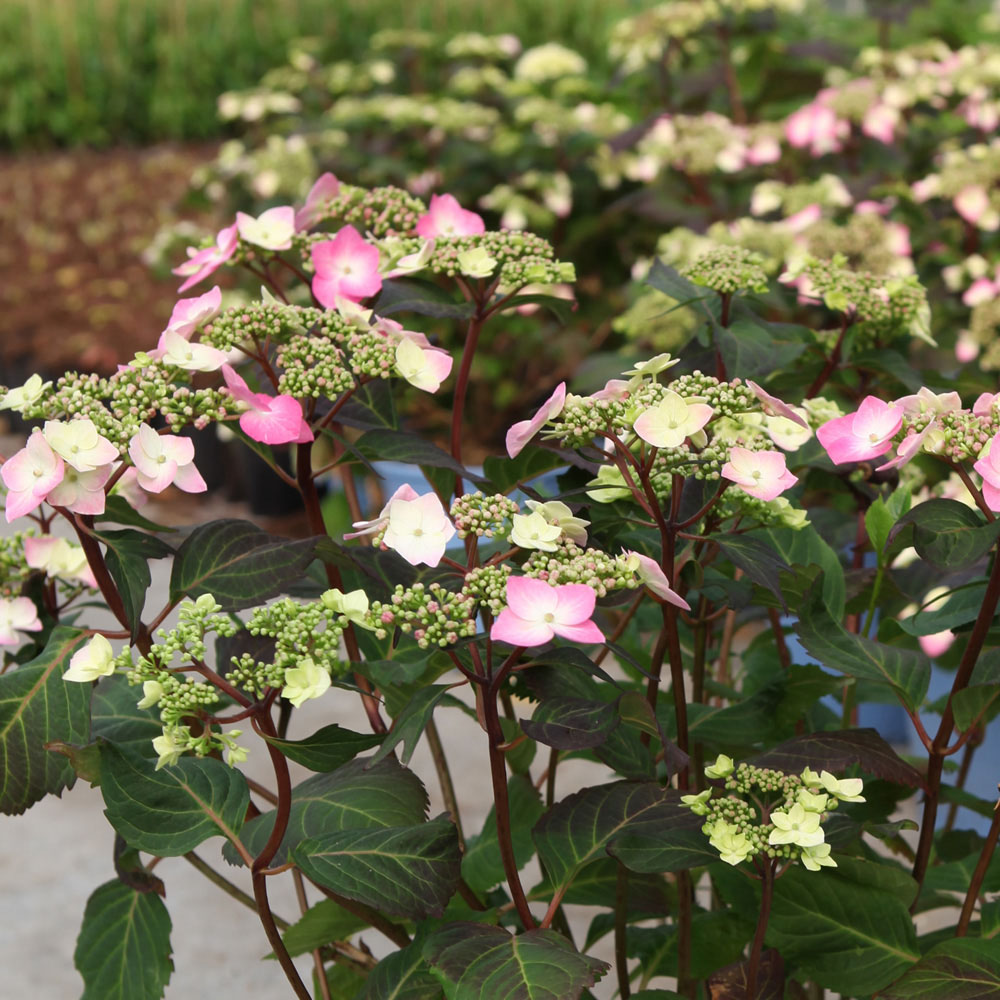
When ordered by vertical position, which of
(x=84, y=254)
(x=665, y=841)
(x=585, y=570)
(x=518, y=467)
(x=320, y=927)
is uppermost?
(x=585, y=570)

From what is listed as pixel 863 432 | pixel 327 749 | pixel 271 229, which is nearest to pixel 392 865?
pixel 327 749

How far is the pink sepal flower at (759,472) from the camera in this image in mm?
771

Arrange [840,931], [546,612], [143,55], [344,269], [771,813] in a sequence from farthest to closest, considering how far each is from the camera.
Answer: [143,55]
[344,269]
[840,931]
[771,813]
[546,612]

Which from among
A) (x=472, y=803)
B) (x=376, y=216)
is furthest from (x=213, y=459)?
(x=376, y=216)

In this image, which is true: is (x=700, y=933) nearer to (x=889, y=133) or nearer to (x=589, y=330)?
(x=889, y=133)

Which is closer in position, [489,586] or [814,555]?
[489,586]

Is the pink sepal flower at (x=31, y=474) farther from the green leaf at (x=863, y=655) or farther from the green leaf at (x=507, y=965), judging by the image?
the green leaf at (x=863, y=655)

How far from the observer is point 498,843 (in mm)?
1004

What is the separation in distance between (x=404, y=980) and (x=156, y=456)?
371 millimetres

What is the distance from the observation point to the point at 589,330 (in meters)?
3.00

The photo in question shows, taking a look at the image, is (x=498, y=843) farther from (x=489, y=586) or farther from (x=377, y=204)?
(x=377, y=204)

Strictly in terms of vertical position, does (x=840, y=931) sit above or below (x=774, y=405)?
below

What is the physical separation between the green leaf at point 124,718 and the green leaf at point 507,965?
260 mm

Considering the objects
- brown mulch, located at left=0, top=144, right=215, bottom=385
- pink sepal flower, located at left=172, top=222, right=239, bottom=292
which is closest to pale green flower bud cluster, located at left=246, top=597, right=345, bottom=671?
pink sepal flower, located at left=172, top=222, right=239, bottom=292
